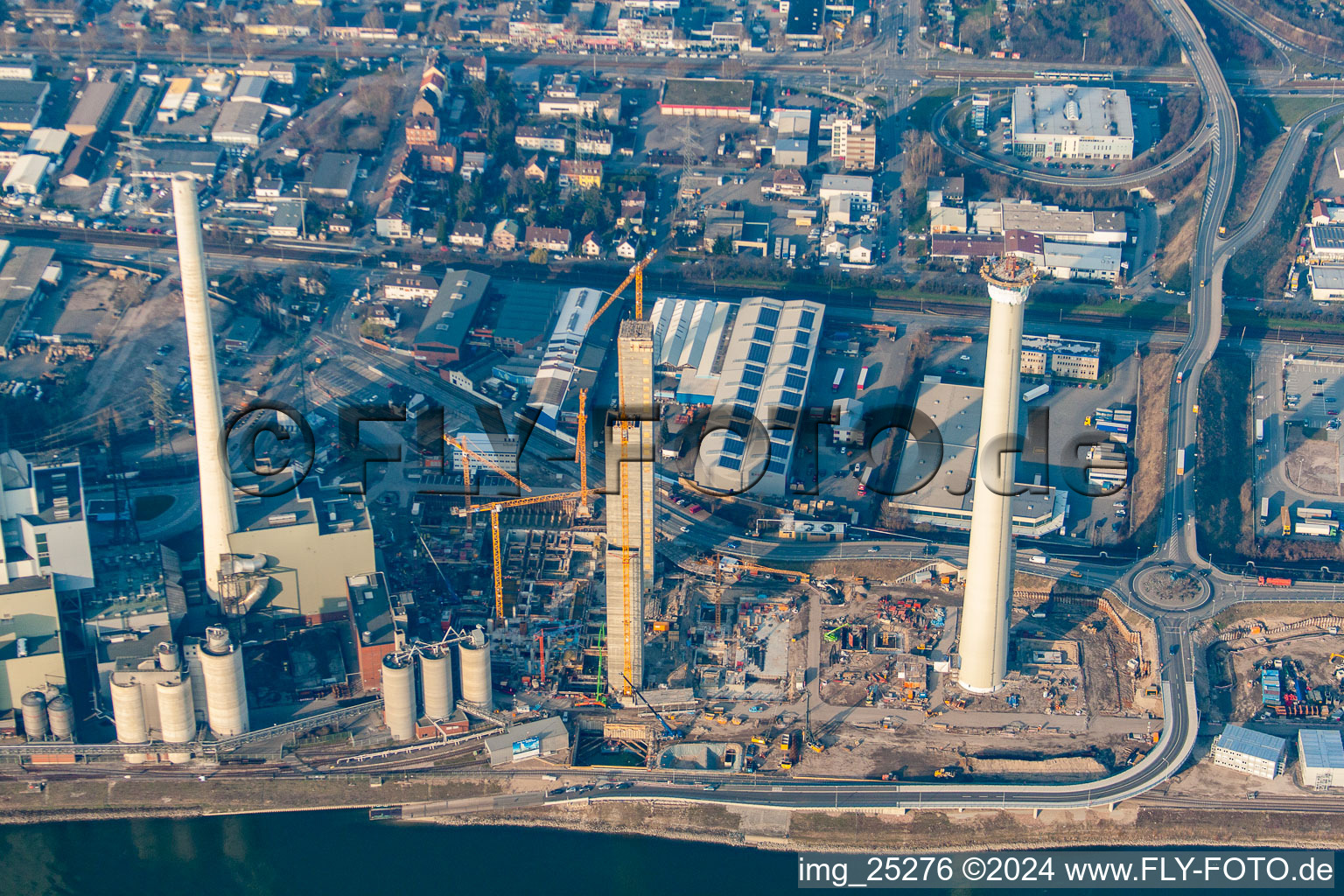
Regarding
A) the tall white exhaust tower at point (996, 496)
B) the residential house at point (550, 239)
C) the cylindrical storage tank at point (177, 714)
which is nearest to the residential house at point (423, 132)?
the residential house at point (550, 239)

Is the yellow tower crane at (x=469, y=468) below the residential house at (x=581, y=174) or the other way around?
below

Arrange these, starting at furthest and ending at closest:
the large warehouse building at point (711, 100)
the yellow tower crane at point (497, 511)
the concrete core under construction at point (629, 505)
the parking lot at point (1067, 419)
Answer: the large warehouse building at point (711, 100)
the parking lot at point (1067, 419)
the yellow tower crane at point (497, 511)
the concrete core under construction at point (629, 505)

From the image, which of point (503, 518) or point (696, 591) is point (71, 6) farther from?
point (696, 591)

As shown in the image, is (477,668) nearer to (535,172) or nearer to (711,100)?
(535,172)

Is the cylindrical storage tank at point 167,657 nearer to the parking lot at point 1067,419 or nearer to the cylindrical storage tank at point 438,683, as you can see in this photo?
the cylindrical storage tank at point 438,683

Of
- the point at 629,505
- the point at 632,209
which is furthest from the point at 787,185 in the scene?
the point at 629,505
